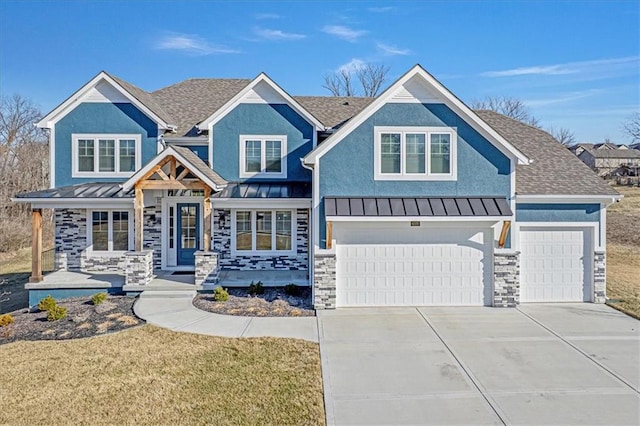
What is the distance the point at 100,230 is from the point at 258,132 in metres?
6.95

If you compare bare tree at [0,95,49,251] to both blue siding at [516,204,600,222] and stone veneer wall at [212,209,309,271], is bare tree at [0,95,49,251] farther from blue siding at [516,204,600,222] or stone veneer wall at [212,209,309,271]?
blue siding at [516,204,600,222]

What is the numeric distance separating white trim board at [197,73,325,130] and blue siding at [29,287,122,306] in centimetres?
637

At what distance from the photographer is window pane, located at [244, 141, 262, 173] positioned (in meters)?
15.3

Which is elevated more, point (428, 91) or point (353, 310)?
point (428, 91)

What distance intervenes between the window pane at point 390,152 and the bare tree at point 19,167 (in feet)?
76.6

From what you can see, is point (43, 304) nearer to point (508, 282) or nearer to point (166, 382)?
point (166, 382)

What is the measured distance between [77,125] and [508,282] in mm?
15712

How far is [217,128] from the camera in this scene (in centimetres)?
1511

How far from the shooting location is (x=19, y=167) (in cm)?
3281

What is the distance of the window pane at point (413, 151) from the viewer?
1226 centimetres

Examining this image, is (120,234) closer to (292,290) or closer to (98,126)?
(98,126)

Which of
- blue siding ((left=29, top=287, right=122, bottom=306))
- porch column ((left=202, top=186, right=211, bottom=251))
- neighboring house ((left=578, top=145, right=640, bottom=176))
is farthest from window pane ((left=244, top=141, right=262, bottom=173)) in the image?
neighboring house ((left=578, top=145, right=640, bottom=176))

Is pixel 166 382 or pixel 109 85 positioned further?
pixel 109 85

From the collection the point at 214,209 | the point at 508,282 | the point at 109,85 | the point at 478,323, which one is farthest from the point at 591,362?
the point at 109,85
